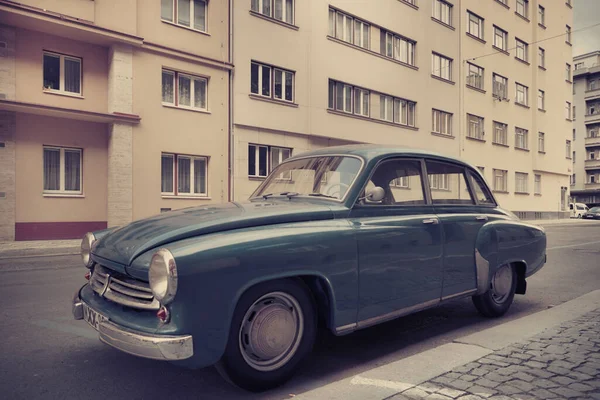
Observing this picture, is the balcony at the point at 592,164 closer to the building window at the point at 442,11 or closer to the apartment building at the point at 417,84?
the apartment building at the point at 417,84

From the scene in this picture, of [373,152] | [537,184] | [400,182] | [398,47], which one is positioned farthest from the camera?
[537,184]

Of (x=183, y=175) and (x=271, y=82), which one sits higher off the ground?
(x=271, y=82)

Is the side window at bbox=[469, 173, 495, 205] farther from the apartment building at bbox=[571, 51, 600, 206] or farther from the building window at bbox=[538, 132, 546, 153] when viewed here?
the apartment building at bbox=[571, 51, 600, 206]

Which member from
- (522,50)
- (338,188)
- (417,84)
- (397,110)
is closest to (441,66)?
(417,84)

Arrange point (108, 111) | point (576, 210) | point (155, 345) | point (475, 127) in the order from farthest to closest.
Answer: point (576, 210) < point (475, 127) < point (108, 111) < point (155, 345)

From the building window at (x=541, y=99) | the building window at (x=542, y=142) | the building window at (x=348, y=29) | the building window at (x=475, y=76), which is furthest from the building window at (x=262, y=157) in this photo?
the building window at (x=541, y=99)

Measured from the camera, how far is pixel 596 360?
11.2 feet

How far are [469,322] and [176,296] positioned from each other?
11.0 feet

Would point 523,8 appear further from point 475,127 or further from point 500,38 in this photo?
point 475,127

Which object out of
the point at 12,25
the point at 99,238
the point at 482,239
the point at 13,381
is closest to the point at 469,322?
the point at 482,239

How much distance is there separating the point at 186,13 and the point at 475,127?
67.4 ft

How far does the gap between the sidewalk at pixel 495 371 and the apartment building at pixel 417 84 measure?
51.1ft

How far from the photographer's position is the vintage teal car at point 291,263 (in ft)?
9.20

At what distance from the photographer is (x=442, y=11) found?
28391mm
